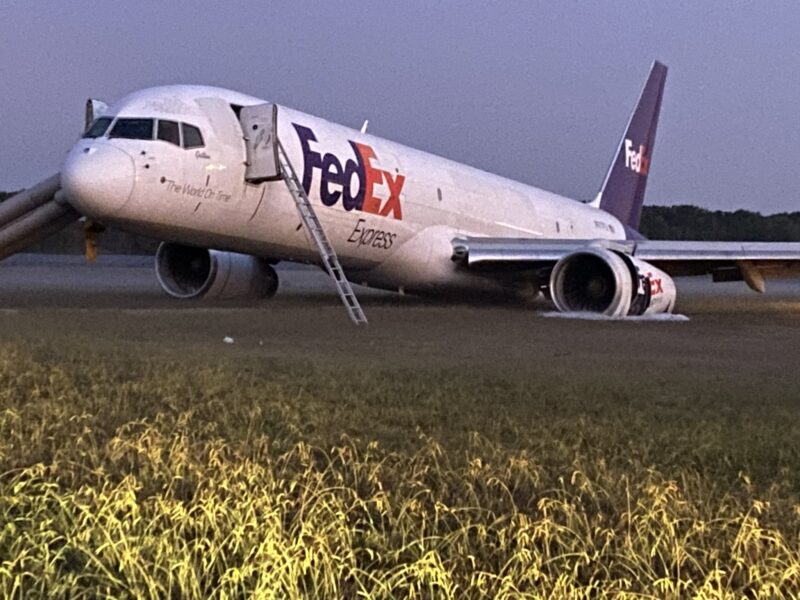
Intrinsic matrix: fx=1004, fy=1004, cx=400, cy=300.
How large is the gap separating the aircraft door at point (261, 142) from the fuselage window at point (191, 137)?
87cm

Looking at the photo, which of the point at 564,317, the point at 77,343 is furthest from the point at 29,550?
the point at 564,317

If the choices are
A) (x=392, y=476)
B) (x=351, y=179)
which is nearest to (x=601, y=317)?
(x=351, y=179)

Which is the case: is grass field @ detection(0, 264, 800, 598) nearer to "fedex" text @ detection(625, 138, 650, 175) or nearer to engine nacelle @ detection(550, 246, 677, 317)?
engine nacelle @ detection(550, 246, 677, 317)

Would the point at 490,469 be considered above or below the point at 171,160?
below

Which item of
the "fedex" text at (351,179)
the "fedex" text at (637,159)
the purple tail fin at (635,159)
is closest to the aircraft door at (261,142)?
the "fedex" text at (351,179)

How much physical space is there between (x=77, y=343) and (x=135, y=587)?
694 centimetres

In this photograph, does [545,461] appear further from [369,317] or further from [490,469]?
[369,317]

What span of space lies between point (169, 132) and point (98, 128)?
111 cm

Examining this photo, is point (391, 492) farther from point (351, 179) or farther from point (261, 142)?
point (351, 179)

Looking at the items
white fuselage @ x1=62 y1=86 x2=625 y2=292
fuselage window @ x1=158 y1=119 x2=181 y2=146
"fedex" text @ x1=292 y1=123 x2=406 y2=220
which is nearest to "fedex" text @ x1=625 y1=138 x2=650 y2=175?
white fuselage @ x1=62 y1=86 x2=625 y2=292

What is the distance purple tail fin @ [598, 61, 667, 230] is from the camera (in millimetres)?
29234

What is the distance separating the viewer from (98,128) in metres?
14.6

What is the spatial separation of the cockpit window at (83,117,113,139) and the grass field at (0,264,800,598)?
6330 millimetres

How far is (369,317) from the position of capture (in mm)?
15102
